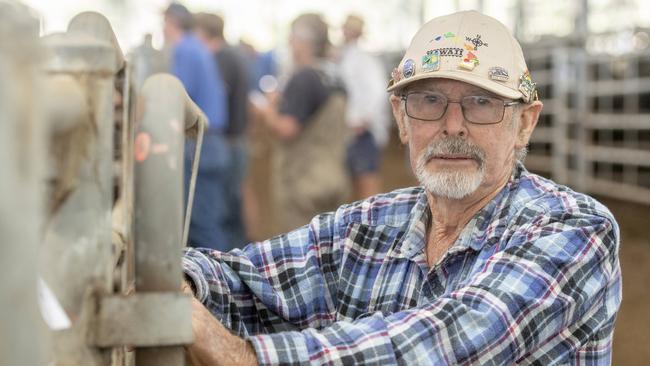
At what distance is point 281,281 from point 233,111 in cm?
400

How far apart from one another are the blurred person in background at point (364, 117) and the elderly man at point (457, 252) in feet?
13.9

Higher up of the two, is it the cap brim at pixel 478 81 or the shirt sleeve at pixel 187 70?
the shirt sleeve at pixel 187 70

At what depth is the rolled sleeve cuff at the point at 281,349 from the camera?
4.24 feet

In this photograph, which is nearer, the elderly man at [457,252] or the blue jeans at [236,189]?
the elderly man at [457,252]

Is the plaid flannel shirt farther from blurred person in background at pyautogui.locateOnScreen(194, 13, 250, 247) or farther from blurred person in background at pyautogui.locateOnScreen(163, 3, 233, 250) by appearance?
blurred person in background at pyautogui.locateOnScreen(194, 13, 250, 247)

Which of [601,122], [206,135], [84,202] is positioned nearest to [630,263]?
[601,122]

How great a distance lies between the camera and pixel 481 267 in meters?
1.62

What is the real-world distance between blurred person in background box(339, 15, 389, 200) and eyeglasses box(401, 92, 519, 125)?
424 cm

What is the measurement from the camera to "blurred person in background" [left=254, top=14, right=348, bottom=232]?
17.0 feet

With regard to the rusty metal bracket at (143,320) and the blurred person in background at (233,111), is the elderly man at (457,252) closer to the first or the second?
the rusty metal bracket at (143,320)

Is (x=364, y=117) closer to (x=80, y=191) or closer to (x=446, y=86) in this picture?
(x=446, y=86)

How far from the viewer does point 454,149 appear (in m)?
1.92

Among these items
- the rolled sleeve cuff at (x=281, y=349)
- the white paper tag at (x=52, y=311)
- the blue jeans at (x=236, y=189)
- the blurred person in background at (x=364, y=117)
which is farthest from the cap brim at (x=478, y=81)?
the blurred person in background at (x=364, y=117)

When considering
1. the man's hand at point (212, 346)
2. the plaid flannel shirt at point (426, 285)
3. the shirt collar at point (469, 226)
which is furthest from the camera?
the shirt collar at point (469, 226)
